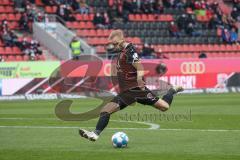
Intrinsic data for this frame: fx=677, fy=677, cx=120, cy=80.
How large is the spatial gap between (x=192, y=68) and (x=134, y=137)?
19.8 meters

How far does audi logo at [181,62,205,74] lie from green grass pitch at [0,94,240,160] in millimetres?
11089

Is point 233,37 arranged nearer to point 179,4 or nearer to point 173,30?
point 179,4

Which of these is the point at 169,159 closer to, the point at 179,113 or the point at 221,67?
the point at 179,113

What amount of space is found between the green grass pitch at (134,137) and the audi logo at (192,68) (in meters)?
11.1

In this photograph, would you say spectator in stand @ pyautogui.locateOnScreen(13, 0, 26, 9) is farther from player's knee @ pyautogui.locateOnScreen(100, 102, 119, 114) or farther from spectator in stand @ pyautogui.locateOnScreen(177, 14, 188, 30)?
player's knee @ pyautogui.locateOnScreen(100, 102, 119, 114)

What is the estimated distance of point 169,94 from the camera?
1391cm

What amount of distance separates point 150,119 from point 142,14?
25014mm

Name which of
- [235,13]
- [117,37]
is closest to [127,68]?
[117,37]

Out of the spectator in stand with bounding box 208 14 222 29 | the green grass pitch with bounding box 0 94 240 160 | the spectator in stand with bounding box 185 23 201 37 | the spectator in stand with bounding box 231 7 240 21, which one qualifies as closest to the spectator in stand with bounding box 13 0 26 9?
the spectator in stand with bounding box 185 23 201 37

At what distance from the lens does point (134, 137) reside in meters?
14.2

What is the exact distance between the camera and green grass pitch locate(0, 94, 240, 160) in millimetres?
11398

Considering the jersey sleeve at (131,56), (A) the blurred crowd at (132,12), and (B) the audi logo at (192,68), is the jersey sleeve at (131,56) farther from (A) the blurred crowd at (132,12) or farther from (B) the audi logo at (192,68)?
(A) the blurred crowd at (132,12)

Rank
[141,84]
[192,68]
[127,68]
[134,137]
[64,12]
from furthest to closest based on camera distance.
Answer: [64,12], [192,68], [134,137], [141,84], [127,68]

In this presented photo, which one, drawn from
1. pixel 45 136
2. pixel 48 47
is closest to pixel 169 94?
pixel 45 136
